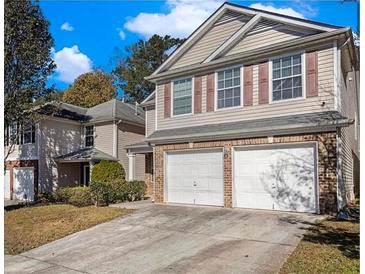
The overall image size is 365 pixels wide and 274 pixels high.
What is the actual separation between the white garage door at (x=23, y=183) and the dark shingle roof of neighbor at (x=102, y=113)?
3.93 m

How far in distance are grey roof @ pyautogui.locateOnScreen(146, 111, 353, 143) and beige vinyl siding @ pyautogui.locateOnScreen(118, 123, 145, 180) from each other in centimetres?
689

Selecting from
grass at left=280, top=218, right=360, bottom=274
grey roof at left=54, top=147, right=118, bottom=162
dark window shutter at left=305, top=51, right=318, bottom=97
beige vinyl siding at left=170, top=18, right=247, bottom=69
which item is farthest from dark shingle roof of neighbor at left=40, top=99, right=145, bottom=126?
grass at left=280, top=218, right=360, bottom=274

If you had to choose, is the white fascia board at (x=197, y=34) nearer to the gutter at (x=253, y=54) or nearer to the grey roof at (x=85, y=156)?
the gutter at (x=253, y=54)

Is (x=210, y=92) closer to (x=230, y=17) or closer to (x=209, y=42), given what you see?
(x=209, y=42)

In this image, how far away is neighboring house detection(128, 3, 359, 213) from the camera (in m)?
11.8

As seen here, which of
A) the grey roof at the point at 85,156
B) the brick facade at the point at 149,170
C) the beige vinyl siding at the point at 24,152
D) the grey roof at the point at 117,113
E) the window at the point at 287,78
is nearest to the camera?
the window at the point at 287,78

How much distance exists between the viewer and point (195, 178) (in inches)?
578

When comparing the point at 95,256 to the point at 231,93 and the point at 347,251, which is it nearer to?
the point at 347,251

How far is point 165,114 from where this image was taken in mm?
16312

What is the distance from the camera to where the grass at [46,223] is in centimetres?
1034

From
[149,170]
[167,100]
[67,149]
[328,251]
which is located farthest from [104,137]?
[328,251]

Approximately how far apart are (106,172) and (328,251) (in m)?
13.4

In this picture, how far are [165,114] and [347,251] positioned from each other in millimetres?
10317

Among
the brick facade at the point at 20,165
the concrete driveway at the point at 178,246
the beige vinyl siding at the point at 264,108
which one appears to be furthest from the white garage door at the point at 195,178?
the brick facade at the point at 20,165
